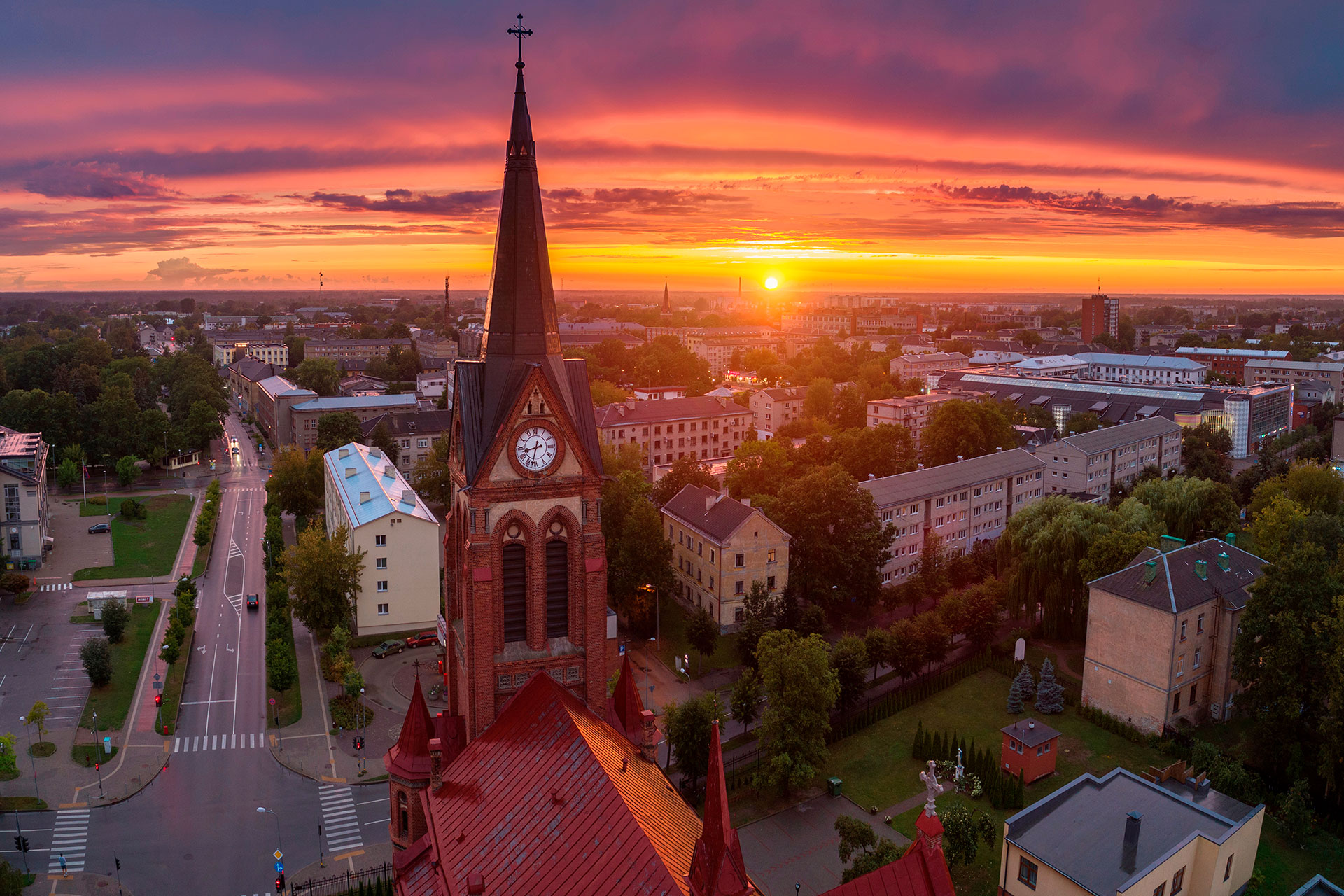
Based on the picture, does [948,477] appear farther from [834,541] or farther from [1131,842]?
[1131,842]

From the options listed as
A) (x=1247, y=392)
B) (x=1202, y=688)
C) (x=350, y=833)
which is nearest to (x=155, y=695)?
(x=350, y=833)

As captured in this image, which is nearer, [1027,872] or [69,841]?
[1027,872]

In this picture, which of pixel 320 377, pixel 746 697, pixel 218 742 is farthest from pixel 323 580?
pixel 320 377

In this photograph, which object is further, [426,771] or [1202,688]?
[1202,688]

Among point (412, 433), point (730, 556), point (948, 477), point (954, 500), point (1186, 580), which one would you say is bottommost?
point (730, 556)

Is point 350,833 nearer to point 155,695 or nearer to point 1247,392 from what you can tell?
point 155,695

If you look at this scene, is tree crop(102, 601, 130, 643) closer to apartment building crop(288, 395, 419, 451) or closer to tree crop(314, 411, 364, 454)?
tree crop(314, 411, 364, 454)
